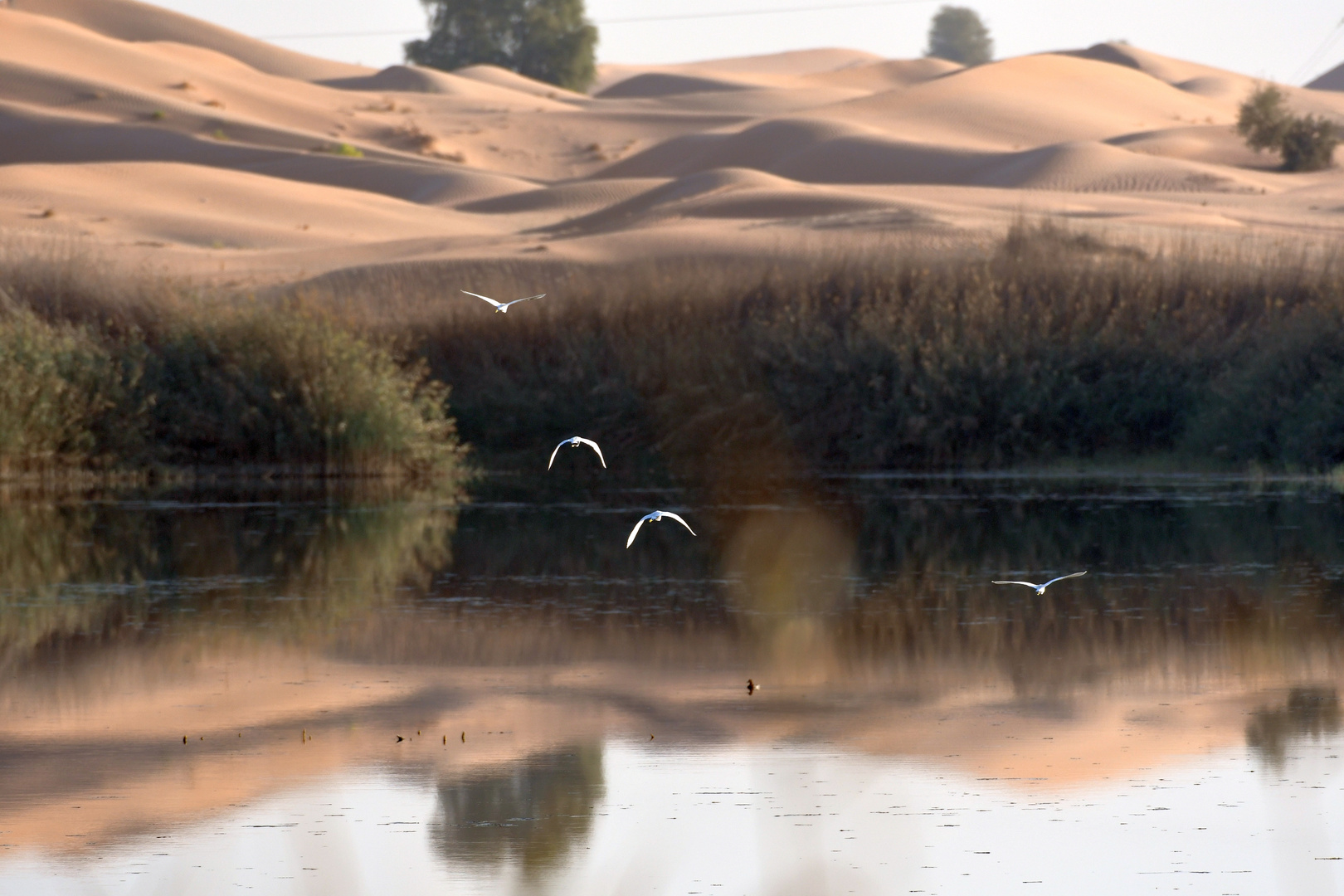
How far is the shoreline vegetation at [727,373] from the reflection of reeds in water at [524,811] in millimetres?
15704

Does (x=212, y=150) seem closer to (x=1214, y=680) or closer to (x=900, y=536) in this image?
(x=900, y=536)

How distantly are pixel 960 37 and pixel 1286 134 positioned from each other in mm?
90383

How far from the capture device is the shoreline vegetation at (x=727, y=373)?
23.3 m

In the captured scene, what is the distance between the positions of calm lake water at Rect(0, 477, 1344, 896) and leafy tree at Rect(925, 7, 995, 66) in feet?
470

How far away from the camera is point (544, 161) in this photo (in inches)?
3354

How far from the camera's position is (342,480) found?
23.3 m

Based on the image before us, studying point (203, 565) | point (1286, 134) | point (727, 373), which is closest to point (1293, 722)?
point (203, 565)

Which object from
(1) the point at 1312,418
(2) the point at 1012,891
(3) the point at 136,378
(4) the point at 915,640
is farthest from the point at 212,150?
(2) the point at 1012,891

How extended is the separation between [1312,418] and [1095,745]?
15093 millimetres

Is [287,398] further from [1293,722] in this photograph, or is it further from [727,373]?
[1293,722]

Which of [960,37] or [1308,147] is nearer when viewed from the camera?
[1308,147]

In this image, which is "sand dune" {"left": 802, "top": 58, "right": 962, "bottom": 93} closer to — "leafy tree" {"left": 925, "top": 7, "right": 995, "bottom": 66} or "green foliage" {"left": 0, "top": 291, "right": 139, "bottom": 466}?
"leafy tree" {"left": 925, "top": 7, "right": 995, "bottom": 66}

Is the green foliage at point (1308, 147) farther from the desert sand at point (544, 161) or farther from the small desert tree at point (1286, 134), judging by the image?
the desert sand at point (544, 161)

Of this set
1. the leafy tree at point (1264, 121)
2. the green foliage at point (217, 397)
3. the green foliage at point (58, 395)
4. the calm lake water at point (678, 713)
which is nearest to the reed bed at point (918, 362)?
the green foliage at point (217, 397)
